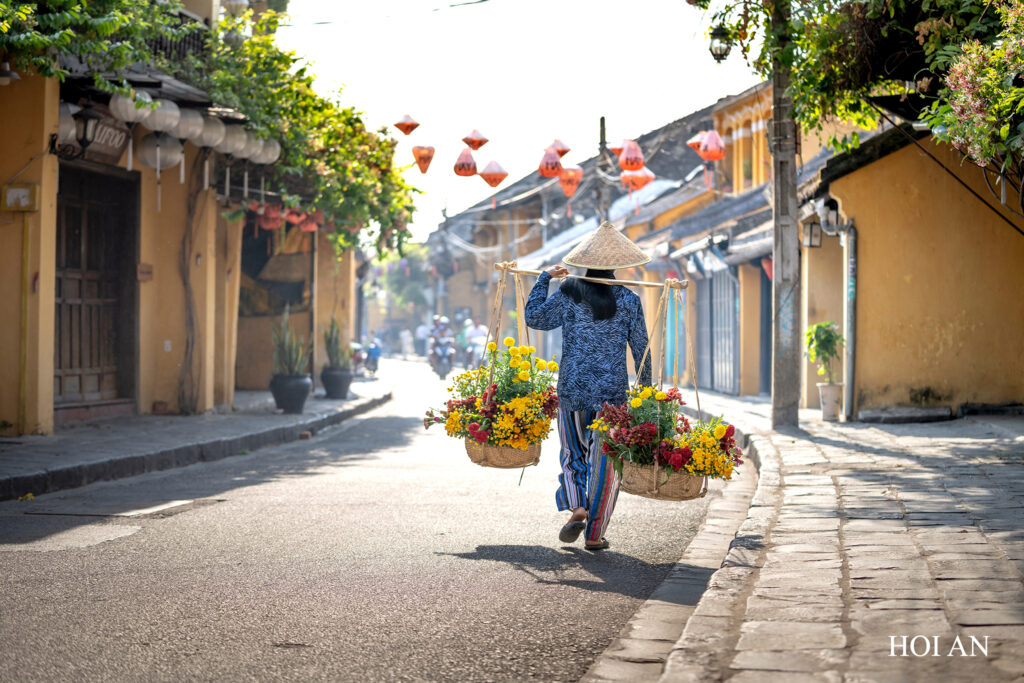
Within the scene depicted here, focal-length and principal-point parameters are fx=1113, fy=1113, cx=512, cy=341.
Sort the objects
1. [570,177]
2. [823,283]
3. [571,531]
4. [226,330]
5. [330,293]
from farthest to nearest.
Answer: [330,293] → [570,177] → [226,330] → [823,283] → [571,531]

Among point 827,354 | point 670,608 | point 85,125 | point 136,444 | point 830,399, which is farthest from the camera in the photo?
point 830,399

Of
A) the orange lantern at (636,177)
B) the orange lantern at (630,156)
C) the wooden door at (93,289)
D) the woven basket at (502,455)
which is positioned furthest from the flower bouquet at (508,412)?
the orange lantern at (636,177)

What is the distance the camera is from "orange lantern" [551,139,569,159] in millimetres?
20484

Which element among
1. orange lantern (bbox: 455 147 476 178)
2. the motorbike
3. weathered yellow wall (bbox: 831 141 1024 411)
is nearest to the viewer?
weathered yellow wall (bbox: 831 141 1024 411)

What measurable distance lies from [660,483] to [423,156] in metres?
13.8

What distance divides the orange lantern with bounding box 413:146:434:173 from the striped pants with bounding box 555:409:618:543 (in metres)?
12.8

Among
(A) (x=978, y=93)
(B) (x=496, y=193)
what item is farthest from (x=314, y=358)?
(B) (x=496, y=193)

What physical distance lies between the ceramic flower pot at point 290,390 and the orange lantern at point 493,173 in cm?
476

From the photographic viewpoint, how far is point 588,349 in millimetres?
6801

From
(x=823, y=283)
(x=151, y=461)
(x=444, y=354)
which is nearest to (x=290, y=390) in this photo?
(x=151, y=461)

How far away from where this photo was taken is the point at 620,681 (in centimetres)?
399

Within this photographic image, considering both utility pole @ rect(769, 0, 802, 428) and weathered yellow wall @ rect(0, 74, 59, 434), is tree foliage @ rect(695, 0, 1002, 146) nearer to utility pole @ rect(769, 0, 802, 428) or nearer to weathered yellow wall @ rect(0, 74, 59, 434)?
utility pole @ rect(769, 0, 802, 428)

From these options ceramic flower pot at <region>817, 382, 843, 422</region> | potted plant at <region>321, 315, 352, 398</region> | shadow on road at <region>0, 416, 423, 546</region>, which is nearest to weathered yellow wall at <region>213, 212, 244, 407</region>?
potted plant at <region>321, 315, 352, 398</region>

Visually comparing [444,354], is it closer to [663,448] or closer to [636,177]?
[636,177]
